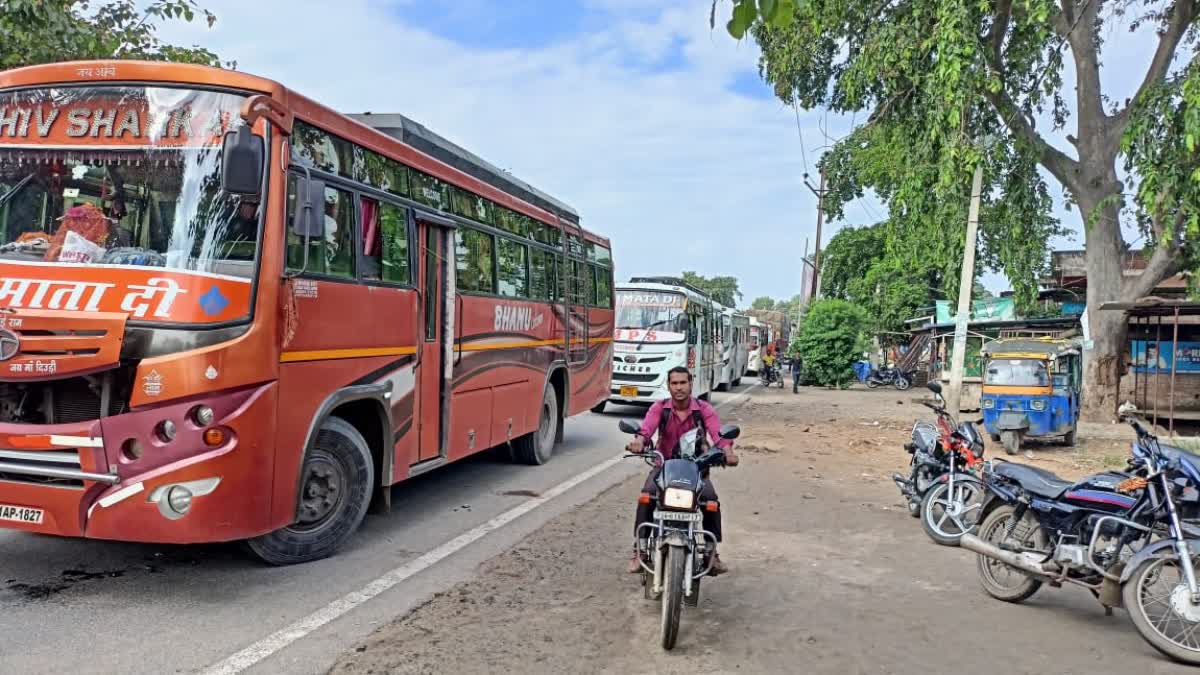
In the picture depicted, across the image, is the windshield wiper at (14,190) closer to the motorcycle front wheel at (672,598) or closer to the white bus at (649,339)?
the motorcycle front wheel at (672,598)

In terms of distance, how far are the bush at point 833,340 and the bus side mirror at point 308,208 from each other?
27410mm

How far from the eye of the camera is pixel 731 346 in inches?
1127

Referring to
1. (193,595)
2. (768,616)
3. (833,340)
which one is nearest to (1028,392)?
(768,616)

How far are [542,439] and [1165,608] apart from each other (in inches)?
282

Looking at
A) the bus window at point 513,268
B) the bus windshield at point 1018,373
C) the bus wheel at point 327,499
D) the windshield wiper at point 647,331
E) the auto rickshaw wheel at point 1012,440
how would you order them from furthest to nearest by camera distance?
the windshield wiper at point 647,331
the bus windshield at point 1018,373
the auto rickshaw wheel at point 1012,440
the bus window at point 513,268
the bus wheel at point 327,499

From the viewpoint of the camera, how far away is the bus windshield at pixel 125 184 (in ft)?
16.0

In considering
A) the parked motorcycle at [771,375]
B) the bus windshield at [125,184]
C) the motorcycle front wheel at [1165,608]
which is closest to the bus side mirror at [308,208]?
the bus windshield at [125,184]

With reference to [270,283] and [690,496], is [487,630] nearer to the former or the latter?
[690,496]

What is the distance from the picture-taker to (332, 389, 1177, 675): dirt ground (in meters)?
4.29

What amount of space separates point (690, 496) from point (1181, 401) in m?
21.9

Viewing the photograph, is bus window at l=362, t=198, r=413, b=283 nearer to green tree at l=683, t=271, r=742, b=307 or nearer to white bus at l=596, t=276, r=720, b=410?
white bus at l=596, t=276, r=720, b=410

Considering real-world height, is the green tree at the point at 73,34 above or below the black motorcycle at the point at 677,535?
above

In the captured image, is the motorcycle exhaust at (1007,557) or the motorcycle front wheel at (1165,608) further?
the motorcycle exhaust at (1007,557)

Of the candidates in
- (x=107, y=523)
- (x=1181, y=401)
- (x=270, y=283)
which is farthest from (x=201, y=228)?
(x=1181, y=401)
